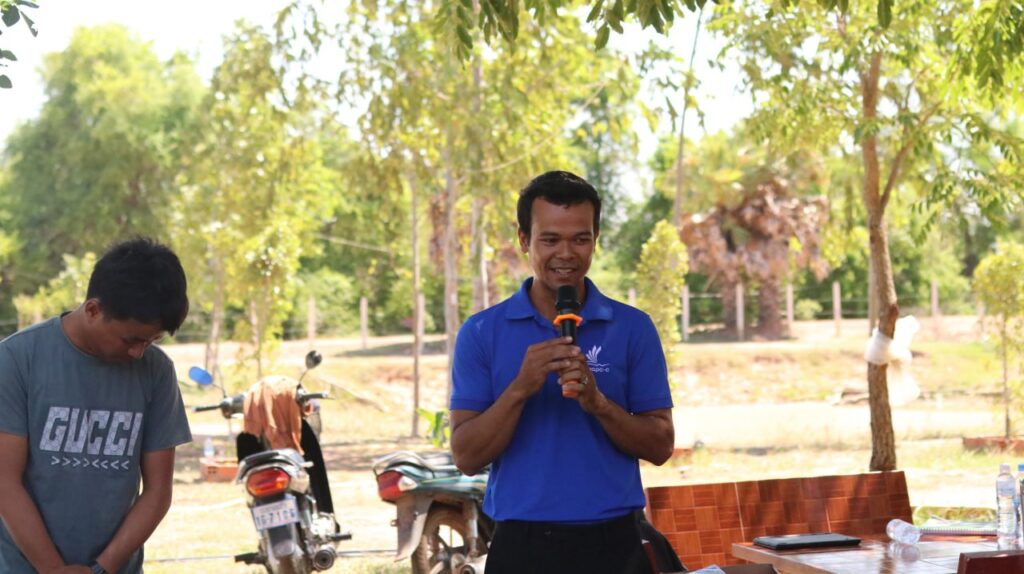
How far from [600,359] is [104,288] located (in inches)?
45.2

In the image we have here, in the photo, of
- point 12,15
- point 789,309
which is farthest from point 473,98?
point 789,309

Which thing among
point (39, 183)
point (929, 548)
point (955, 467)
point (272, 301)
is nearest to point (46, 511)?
point (929, 548)

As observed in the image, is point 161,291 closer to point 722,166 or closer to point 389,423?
point 389,423

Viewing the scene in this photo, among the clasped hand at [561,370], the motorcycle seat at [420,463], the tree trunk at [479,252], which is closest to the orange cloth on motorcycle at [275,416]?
the motorcycle seat at [420,463]

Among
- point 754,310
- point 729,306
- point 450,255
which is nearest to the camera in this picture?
point 450,255

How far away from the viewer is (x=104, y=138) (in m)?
34.8

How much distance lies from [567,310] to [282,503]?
15.2 feet

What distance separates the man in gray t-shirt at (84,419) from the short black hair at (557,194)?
823mm

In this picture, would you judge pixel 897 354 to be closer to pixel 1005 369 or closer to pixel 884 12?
pixel 884 12

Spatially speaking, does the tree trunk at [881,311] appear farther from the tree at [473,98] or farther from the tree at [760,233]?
the tree at [760,233]

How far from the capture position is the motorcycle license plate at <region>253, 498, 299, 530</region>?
7.32 meters

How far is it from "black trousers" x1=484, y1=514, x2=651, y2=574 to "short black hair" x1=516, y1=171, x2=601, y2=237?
688mm

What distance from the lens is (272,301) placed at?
57.3 feet

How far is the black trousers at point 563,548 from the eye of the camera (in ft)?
10.0
